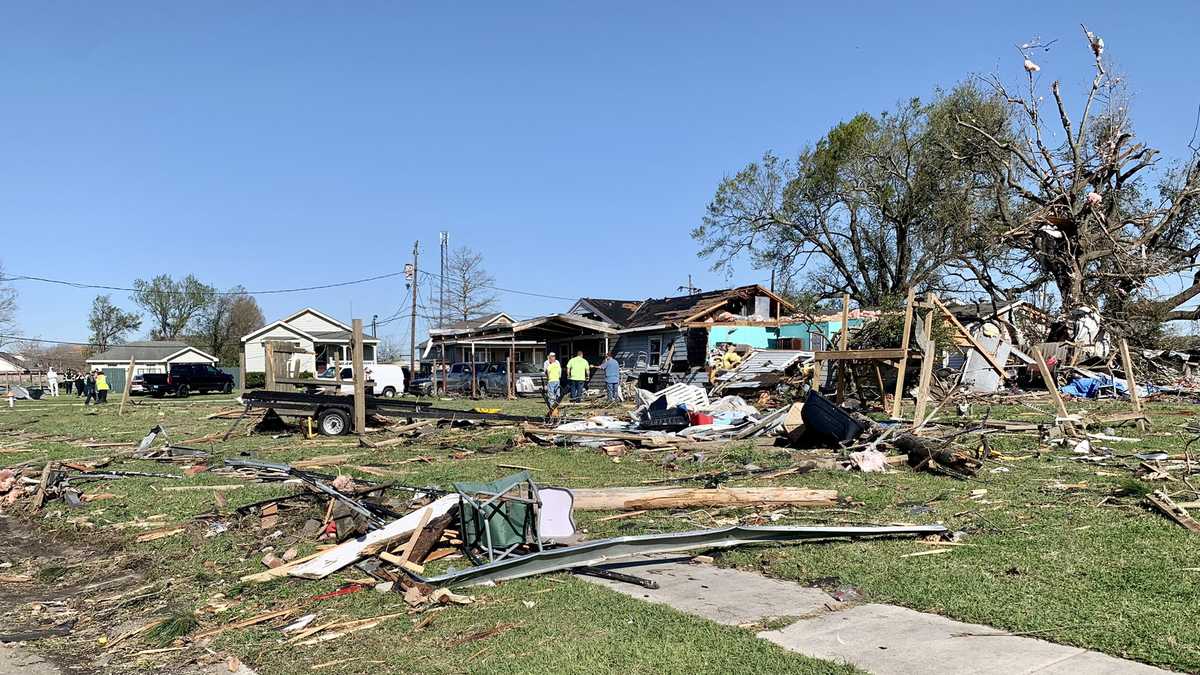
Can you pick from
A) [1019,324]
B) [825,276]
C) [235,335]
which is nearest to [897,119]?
[825,276]

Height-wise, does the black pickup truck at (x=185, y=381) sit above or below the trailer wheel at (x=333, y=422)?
above

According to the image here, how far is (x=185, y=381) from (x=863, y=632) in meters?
43.8

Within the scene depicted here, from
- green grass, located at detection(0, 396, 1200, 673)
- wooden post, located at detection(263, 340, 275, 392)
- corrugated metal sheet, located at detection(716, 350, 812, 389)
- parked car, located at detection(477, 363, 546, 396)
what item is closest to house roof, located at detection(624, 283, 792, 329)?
parked car, located at detection(477, 363, 546, 396)

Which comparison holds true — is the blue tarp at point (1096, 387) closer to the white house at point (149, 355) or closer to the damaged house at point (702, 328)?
the damaged house at point (702, 328)

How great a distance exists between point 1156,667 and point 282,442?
1522 centimetres

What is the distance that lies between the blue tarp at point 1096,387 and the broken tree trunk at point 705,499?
1728 cm

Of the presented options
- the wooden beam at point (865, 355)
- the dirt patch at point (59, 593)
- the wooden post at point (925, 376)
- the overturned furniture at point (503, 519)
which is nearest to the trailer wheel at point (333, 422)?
the dirt patch at point (59, 593)

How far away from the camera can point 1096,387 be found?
22578 mm

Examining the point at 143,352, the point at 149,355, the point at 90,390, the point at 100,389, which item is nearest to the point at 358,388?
the point at 90,390

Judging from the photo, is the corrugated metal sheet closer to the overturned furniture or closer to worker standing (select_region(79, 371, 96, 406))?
the overturned furniture

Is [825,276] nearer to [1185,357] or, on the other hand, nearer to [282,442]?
[1185,357]

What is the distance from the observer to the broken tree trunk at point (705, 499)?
8.31 meters

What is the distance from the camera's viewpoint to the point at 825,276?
46.2 metres

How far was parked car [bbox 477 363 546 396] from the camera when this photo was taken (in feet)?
114
